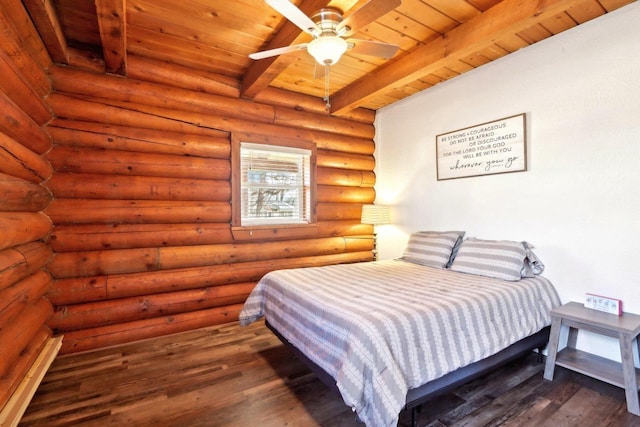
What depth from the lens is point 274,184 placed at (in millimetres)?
4020

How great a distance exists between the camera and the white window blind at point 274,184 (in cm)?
383

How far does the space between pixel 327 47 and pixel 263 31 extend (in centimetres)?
94

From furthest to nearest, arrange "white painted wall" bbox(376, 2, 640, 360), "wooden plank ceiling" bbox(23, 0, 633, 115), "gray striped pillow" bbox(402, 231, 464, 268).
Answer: "gray striped pillow" bbox(402, 231, 464, 268) < "white painted wall" bbox(376, 2, 640, 360) < "wooden plank ceiling" bbox(23, 0, 633, 115)

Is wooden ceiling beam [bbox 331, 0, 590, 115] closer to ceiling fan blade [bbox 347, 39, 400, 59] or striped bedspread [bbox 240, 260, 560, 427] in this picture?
ceiling fan blade [bbox 347, 39, 400, 59]

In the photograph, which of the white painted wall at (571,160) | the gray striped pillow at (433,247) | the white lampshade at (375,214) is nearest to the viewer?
the white painted wall at (571,160)

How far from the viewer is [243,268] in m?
3.68

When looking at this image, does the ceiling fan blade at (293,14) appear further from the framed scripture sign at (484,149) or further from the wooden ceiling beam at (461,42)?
the framed scripture sign at (484,149)

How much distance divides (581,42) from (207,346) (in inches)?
172

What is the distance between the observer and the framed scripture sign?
122 inches

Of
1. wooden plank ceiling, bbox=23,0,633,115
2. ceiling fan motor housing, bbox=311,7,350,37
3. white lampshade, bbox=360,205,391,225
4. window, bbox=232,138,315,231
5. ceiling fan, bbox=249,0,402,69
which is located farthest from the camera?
white lampshade, bbox=360,205,391,225

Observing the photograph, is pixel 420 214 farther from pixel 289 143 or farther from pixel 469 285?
pixel 289 143

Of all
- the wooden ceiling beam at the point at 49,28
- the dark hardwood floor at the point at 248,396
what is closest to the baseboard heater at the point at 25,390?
the dark hardwood floor at the point at 248,396

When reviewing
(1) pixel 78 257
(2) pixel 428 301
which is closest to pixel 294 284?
(2) pixel 428 301

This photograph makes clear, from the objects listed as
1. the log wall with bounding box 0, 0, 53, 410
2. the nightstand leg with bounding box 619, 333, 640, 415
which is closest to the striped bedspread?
the nightstand leg with bounding box 619, 333, 640, 415
